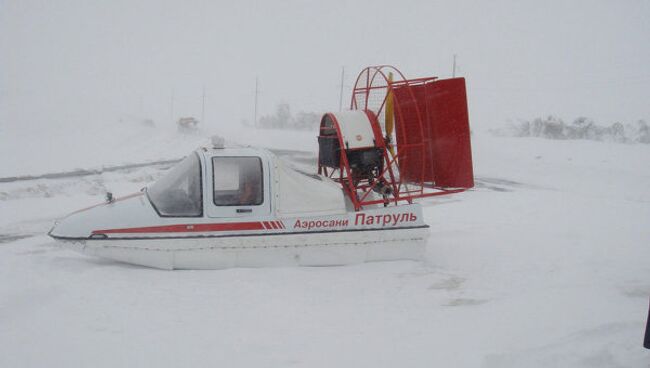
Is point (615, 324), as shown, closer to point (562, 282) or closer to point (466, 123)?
point (562, 282)

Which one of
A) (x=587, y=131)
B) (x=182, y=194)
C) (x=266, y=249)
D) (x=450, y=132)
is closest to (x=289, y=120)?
(x=587, y=131)

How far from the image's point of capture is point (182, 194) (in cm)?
605

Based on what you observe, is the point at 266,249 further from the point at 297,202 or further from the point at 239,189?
the point at 239,189

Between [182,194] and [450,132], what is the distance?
11.7ft

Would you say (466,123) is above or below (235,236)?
above

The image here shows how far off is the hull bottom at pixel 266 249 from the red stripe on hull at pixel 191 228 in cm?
11

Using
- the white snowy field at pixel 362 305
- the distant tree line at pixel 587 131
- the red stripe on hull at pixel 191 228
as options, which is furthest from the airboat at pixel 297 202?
the distant tree line at pixel 587 131

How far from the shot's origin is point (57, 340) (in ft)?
12.9

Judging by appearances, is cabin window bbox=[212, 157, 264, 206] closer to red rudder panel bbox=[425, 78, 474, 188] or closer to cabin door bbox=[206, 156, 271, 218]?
cabin door bbox=[206, 156, 271, 218]

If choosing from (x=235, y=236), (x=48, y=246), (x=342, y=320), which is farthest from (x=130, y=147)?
(x=342, y=320)

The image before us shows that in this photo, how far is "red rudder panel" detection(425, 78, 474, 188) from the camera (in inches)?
254

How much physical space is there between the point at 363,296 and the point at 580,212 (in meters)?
6.81

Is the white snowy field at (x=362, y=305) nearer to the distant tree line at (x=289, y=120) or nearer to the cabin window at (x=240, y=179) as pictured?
the cabin window at (x=240, y=179)

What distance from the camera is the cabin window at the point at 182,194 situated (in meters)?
5.95
